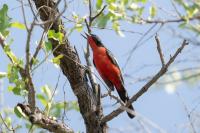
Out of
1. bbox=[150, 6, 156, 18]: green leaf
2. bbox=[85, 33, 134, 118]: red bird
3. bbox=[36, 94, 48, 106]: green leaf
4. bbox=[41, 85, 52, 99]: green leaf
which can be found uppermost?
bbox=[36, 94, 48, 106]: green leaf

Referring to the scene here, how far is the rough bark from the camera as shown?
2750 mm

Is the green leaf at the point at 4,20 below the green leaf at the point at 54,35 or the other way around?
the other way around

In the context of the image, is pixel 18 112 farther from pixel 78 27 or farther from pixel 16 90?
pixel 78 27

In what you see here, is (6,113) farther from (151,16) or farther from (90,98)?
(151,16)

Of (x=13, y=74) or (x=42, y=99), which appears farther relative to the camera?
(x=42, y=99)

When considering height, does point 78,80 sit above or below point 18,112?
below

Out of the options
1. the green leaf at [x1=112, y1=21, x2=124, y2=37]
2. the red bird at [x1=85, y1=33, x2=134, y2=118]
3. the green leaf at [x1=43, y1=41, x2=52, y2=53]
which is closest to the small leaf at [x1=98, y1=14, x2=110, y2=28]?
the green leaf at [x1=112, y1=21, x2=124, y2=37]

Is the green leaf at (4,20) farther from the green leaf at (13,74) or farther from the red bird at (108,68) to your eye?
the red bird at (108,68)

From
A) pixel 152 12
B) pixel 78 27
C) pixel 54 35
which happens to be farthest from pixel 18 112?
pixel 152 12

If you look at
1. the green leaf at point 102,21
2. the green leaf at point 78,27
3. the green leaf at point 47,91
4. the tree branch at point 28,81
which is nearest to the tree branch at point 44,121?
the tree branch at point 28,81

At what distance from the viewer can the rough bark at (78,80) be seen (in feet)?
9.02

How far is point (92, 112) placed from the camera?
2.76m

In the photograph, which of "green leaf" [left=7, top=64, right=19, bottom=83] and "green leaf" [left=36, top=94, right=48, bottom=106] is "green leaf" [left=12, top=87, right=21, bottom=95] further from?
"green leaf" [left=36, top=94, right=48, bottom=106]

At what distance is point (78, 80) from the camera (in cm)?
282
